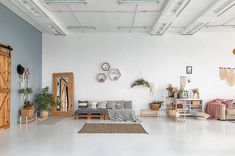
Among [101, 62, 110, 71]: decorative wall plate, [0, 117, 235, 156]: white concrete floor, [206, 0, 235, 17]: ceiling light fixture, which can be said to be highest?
[206, 0, 235, 17]: ceiling light fixture

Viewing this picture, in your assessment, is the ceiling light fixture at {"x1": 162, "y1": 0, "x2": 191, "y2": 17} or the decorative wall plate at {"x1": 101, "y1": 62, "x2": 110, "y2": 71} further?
the decorative wall plate at {"x1": 101, "y1": 62, "x2": 110, "y2": 71}

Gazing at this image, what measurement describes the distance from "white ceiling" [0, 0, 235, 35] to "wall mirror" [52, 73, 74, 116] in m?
1.99

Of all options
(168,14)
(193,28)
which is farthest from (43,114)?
(193,28)

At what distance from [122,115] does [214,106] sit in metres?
3.86

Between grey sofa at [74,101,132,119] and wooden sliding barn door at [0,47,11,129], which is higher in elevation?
wooden sliding barn door at [0,47,11,129]

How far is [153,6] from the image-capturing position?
A: 816 cm

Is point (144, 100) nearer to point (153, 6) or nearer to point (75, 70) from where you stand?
point (75, 70)

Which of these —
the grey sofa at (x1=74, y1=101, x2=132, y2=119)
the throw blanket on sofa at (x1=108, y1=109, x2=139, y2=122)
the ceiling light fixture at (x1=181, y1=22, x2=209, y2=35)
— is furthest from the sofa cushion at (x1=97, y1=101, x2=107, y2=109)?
the ceiling light fixture at (x1=181, y1=22, x2=209, y2=35)

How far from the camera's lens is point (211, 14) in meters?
8.71

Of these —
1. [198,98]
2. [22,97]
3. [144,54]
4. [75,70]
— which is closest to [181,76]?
[198,98]

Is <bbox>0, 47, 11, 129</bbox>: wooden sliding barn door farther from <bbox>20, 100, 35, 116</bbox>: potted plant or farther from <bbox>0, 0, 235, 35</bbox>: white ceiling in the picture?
<bbox>0, 0, 235, 35</bbox>: white ceiling

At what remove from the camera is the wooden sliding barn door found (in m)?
7.89

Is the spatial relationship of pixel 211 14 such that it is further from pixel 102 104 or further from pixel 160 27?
pixel 102 104

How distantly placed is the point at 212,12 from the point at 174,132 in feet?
13.4
